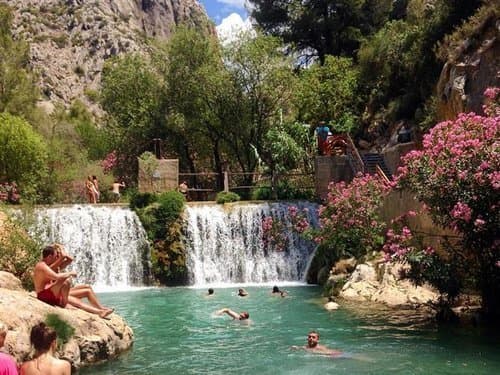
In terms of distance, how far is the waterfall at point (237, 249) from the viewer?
24.2m

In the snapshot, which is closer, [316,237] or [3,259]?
[3,259]

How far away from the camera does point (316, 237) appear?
2125 cm

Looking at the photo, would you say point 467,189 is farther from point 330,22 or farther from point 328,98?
point 330,22

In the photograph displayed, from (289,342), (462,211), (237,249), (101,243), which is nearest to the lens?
(462,211)

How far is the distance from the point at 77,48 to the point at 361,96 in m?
70.8

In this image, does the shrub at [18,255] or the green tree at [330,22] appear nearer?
the shrub at [18,255]

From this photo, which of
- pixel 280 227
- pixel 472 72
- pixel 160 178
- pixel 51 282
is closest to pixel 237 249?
pixel 280 227

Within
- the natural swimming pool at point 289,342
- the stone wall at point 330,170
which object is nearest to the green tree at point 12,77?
the stone wall at point 330,170

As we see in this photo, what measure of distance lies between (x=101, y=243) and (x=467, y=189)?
1517cm

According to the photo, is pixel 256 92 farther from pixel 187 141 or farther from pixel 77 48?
pixel 77 48

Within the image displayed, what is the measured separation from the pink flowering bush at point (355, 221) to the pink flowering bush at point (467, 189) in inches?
248

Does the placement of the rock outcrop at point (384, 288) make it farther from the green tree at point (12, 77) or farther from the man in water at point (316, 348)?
the green tree at point (12, 77)

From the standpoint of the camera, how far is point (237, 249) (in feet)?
81.0

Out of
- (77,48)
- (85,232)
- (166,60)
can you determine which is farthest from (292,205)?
(77,48)
